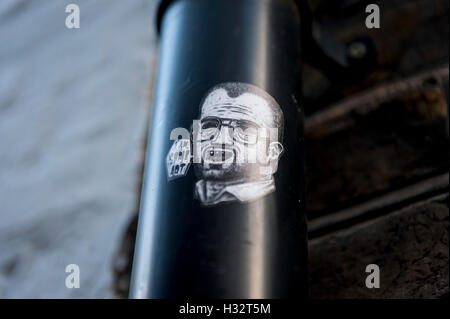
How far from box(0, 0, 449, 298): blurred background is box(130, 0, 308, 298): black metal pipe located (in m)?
0.27

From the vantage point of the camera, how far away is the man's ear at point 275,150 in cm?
63

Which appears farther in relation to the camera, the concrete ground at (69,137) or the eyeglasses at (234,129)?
the concrete ground at (69,137)

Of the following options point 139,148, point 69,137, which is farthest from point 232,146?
point 69,137

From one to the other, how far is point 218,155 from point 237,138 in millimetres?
31

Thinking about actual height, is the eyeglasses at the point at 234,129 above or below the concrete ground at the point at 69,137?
below

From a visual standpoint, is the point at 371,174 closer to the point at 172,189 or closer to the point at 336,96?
the point at 336,96

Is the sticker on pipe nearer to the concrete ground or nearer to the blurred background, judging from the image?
the blurred background

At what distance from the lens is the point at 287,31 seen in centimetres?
76

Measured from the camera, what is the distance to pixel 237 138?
618 mm

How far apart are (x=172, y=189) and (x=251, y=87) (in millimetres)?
160

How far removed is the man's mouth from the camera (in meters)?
0.61

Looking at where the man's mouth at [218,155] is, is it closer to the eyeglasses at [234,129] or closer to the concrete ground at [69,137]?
the eyeglasses at [234,129]

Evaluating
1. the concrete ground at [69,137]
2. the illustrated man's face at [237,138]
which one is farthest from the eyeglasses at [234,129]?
the concrete ground at [69,137]

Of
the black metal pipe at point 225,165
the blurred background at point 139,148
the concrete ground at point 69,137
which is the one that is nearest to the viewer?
the black metal pipe at point 225,165
